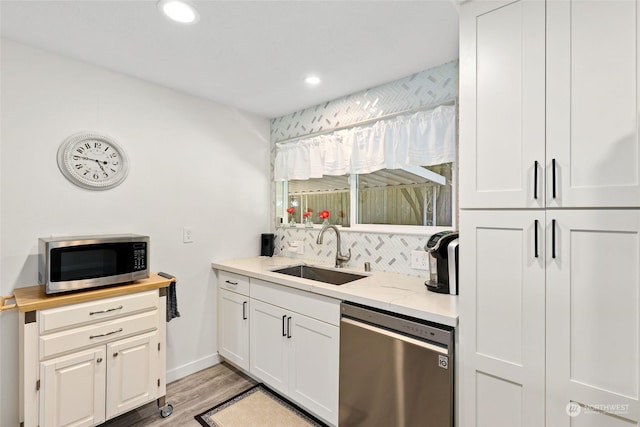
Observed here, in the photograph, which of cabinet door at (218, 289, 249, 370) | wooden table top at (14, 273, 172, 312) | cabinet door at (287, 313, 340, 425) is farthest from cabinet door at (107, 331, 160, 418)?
cabinet door at (287, 313, 340, 425)

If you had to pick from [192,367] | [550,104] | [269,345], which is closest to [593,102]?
[550,104]

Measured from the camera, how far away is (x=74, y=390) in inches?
67.2

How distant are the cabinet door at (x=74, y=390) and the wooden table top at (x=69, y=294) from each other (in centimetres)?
31

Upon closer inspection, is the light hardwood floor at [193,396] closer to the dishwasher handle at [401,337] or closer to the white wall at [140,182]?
the white wall at [140,182]

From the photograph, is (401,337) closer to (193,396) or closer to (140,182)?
(193,396)

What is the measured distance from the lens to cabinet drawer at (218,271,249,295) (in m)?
2.46

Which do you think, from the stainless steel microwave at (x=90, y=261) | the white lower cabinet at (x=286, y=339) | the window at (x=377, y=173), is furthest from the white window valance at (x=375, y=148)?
the stainless steel microwave at (x=90, y=261)

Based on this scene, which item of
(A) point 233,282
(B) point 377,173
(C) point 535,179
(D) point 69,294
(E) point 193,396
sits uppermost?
(B) point 377,173

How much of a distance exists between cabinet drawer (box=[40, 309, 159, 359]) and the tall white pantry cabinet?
188 centimetres

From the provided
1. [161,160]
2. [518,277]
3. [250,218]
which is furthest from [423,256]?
[161,160]

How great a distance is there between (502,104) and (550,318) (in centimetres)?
88

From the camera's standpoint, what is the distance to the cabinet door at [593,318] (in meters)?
A: 1.03

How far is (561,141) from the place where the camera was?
115cm

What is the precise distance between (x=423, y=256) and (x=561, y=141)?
115 cm
